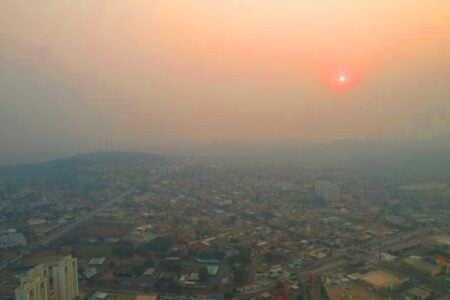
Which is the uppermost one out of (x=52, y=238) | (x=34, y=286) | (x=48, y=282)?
(x=34, y=286)

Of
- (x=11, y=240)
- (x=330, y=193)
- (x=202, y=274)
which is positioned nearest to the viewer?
(x=202, y=274)

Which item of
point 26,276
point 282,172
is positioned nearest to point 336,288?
point 26,276

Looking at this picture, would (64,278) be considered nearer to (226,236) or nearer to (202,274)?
(202,274)

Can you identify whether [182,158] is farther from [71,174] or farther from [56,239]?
[56,239]

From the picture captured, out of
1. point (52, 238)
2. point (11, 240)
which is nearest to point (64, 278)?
point (52, 238)

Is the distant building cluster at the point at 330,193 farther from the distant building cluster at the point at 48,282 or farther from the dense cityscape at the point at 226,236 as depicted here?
the distant building cluster at the point at 48,282

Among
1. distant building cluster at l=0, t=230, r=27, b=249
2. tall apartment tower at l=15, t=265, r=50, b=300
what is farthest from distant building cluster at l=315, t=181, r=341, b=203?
tall apartment tower at l=15, t=265, r=50, b=300
